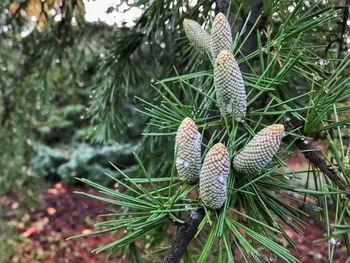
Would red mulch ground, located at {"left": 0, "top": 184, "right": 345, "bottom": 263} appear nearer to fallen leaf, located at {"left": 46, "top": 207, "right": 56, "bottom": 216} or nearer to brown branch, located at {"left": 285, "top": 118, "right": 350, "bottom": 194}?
fallen leaf, located at {"left": 46, "top": 207, "right": 56, "bottom": 216}

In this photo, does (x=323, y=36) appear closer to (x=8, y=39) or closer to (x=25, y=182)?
(x=8, y=39)

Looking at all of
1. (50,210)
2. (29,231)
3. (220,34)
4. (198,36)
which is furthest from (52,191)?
(220,34)

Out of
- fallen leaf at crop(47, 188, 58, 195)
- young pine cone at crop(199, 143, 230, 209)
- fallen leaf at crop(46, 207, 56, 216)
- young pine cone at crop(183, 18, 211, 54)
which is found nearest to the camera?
young pine cone at crop(199, 143, 230, 209)

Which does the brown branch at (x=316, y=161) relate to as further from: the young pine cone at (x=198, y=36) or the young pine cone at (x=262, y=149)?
the young pine cone at (x=198, y=36)

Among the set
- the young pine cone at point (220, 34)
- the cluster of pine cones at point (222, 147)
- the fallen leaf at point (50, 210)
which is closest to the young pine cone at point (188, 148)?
the cluster of pine cones at point (222, 147)

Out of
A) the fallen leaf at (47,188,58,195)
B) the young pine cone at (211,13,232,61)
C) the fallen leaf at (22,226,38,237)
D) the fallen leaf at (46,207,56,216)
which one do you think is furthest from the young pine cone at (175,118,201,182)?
the fallen leaf at (47,188,58,195)

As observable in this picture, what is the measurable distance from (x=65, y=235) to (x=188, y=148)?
4255 millimetres

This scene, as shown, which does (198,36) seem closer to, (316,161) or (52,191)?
(316,161)

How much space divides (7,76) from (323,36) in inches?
63.4

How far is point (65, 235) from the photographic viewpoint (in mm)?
4531

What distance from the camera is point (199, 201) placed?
0.56 metres

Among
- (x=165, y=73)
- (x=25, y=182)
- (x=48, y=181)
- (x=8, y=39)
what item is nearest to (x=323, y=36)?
(x=165, y=73)

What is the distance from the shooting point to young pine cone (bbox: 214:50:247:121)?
55 centimetres

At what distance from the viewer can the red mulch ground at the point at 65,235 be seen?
156 inches
